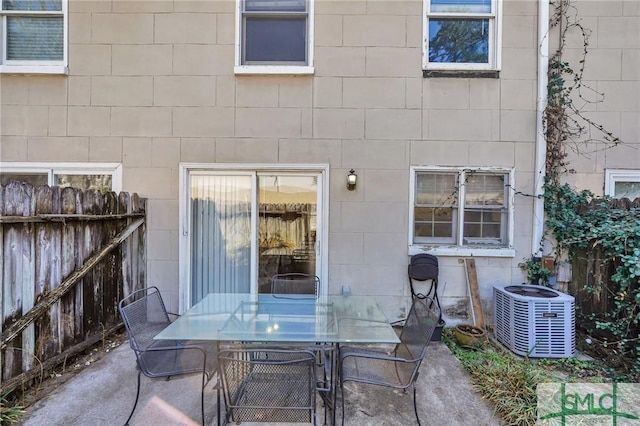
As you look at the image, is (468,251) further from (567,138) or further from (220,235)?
(220,235)

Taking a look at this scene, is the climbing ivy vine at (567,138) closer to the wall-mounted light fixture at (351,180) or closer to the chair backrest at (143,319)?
the wall-mounted light fixture at (351,180)

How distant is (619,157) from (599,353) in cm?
241

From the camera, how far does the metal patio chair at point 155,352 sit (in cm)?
225

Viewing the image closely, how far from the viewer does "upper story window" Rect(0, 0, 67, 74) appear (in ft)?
13.3

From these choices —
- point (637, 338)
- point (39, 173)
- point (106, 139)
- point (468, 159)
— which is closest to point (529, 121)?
point (468, 159)

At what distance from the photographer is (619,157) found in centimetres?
403

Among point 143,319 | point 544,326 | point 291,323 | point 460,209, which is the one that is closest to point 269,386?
point 291,323

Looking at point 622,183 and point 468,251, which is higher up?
point 622,183

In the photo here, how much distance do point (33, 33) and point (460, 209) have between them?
5.85 meters

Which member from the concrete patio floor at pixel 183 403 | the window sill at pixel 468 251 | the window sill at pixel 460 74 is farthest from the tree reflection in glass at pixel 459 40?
the concrete patio floor at pixel 183 403

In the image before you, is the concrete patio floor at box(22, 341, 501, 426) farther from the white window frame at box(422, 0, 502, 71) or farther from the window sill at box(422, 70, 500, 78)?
the white window frame at box(422, 0, 502, 71)

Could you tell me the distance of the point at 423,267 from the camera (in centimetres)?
392

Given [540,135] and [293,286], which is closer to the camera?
[293,286]

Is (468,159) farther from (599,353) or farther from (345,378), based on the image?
(345,378)
